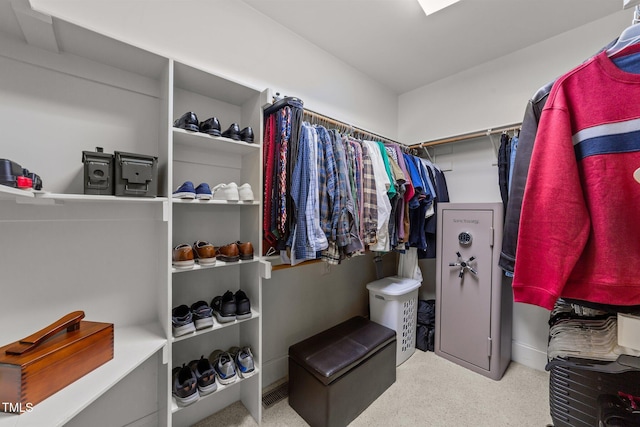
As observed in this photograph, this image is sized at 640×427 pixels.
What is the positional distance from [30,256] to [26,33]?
0.90 m

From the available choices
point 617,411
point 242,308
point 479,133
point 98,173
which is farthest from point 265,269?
point 479,133

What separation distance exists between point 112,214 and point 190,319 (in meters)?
0.65

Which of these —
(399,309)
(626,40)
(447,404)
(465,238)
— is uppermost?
(626,40)

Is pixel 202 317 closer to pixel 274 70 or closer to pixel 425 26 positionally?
pixel 274 70

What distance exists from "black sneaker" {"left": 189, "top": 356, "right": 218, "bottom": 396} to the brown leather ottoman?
0.48 meters

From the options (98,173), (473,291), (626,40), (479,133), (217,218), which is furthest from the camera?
(479,133)

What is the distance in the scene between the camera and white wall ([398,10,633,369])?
1.78 metres

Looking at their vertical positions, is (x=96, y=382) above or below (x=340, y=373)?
above

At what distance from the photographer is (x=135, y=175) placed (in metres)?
1.01

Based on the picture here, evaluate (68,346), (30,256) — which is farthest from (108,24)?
(68,346)

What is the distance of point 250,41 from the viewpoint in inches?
63.2

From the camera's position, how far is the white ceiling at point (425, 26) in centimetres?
158

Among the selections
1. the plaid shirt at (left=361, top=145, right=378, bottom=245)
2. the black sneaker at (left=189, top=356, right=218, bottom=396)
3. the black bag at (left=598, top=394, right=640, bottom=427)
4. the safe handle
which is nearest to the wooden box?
the safe handle

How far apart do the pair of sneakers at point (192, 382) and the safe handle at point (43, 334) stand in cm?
52
